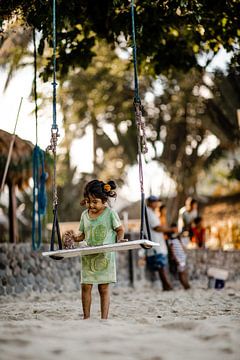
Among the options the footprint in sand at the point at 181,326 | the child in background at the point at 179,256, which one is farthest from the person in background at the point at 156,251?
the footprint in sand at the point at 181,326

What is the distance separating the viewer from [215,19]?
7.89 metres

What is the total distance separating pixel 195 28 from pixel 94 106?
12.5 meters

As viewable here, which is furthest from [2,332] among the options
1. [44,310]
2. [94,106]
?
[94,106]

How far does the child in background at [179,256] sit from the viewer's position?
369 inches

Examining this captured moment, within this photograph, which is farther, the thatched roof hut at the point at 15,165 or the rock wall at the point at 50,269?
the thatched roof hut at the point at 15,165

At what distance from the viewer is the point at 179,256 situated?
9.48 metres

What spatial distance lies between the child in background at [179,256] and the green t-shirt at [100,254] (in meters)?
4.69

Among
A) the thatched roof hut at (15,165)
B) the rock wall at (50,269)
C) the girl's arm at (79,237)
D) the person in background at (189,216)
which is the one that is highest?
the thatched roof hut at (15,165)

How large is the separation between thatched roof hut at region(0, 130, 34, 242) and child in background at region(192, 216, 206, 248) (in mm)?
3045

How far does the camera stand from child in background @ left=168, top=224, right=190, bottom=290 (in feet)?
30.7

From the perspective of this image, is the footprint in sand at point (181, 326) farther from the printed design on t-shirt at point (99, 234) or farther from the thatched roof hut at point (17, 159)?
the thatched roof hut at point (17, 159)

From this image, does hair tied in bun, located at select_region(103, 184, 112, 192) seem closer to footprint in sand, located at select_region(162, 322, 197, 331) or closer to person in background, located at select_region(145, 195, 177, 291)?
footprint in sand, located at select_region(162, 322, 197, 331)

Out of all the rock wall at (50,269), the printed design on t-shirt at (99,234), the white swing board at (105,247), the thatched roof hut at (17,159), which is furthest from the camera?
the thatched roof hut at (17,159)

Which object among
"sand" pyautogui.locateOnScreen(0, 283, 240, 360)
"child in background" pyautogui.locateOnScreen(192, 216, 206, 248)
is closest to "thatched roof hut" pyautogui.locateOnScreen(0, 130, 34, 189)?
"child in background" pyautogui.locateOnScreen(192, 216, 206, 248)
